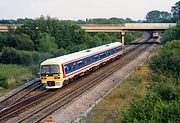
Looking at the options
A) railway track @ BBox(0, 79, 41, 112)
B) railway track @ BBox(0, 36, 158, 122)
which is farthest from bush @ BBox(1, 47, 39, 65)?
railway track @ BBox(0, 36, 158, 122)

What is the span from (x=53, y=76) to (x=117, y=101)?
6.91 m

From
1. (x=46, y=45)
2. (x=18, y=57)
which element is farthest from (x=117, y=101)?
(x=46, y=45)

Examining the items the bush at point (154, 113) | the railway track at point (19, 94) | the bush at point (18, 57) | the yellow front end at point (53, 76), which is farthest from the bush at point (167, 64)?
the bush at point (18, 57)

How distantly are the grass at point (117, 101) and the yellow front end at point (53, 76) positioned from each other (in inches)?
175

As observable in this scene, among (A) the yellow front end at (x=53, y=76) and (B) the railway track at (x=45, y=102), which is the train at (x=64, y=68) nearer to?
(A) the yellow front end at (x=53, y=76)

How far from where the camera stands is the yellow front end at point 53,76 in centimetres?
2739

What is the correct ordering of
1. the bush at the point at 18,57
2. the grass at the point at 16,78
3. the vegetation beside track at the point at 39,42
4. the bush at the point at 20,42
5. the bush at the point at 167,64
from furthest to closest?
the bush at the point at 20,42
the vegetation beside track at the point at 39,42
the bush at the point at 18,57
the grass at the point at 16,78
the bush at the point at 167,64

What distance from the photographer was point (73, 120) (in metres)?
18.8

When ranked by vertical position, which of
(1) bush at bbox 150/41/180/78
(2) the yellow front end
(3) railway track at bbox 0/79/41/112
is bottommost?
(3) railway track at bbox 0/79/41/112

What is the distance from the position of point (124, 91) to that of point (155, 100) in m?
11.7

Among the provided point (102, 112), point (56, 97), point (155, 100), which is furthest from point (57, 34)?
point (155, 100)

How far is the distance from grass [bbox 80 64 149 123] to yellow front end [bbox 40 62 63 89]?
4436 millimetres

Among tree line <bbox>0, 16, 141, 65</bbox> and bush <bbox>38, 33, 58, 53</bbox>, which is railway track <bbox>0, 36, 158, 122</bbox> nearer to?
tree line <bbox>0, 16, 141, 65</bbox>

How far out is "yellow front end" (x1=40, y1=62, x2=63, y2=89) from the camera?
1078 inches
